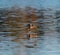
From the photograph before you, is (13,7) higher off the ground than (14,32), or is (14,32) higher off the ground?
(13,7)

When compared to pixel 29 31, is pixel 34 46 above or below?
below

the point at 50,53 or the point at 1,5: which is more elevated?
the point at 1,5

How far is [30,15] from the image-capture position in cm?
122

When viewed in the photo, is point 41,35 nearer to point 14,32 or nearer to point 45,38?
point 45,38

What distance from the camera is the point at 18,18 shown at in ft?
4.02

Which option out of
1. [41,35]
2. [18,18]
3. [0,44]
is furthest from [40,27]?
[0,44]

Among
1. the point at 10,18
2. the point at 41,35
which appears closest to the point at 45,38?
the point at 41,35

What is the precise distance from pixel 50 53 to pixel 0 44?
1.26ft

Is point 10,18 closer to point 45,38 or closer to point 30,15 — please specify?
point 30,15

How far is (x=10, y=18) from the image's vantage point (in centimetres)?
121

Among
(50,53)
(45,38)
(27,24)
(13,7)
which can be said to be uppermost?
(13,7)

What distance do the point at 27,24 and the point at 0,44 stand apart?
256 millimetres

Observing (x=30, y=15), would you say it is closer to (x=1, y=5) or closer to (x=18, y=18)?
(x=18, y=18)

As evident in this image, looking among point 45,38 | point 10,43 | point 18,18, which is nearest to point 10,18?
point 18,18
